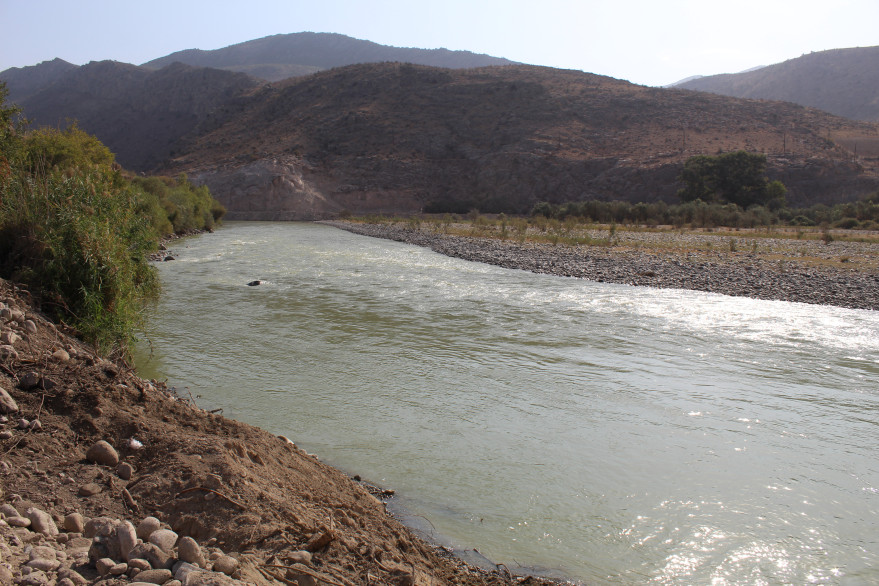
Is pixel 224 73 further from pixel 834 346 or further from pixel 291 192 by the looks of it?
pixel 834 346

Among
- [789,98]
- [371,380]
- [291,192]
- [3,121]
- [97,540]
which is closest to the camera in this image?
[97,540]

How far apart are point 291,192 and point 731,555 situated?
2350 inches

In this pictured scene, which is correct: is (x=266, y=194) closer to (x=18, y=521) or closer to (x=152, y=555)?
(x=18, y=521)

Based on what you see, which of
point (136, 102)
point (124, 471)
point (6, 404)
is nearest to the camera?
point (124, 471)

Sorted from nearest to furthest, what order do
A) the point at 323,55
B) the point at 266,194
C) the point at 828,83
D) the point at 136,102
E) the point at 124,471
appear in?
1. the point at 124,471
2. the point at 266,194
3. the point at 136,102
4. the point at 828,83
5. the point at 323,55

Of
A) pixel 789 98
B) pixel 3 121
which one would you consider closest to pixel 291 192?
pixel 3 121

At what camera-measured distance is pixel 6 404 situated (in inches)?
152

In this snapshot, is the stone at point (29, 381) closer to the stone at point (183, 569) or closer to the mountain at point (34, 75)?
the stone at point (183, 569)

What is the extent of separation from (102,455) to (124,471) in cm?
19

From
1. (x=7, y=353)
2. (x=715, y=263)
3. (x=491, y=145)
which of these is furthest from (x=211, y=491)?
(x=491, y=145)

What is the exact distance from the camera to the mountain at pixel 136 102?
93.4 m

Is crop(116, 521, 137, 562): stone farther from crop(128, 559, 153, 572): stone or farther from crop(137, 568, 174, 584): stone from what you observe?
crop(137, 568, 174, 584): stone

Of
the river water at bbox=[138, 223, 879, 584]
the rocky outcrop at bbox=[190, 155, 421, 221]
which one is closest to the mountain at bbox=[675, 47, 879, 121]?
the rocky outcrop at bbox=[190, 155, 421, 221]

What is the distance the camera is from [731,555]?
4.18 m
